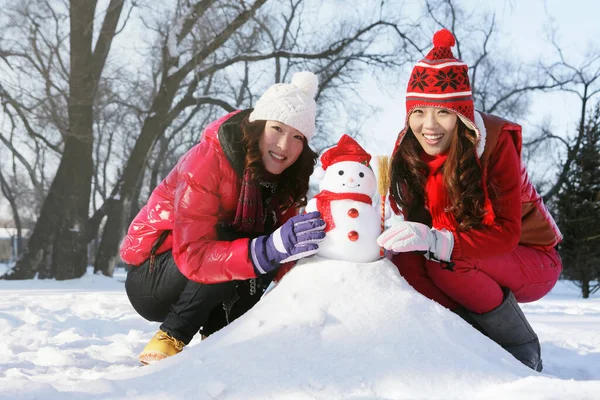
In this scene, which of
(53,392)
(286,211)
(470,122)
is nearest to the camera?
(53,392)

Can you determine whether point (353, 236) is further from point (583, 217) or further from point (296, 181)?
point (583, 217)

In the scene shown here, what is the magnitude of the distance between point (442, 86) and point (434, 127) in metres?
0.17

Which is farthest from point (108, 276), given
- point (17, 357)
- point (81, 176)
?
point (17, 357)

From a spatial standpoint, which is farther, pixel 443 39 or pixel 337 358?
pixel 443 39

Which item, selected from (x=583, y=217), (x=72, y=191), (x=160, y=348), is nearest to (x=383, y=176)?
(x=160, y=348)

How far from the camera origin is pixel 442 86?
2.29 meters

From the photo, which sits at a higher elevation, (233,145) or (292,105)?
(292,105)

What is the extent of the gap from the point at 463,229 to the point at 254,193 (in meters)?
0.93

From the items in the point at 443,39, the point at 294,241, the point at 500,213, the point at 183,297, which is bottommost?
the point at 183,297

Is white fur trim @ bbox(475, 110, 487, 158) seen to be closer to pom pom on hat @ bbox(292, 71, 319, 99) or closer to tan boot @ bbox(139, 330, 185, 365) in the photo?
pom pom on hat @ bbox(292, 71, 319, 99)

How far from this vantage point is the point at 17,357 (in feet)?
9.11

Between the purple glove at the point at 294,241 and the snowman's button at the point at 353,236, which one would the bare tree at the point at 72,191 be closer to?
the purple glove at the point at 294,241

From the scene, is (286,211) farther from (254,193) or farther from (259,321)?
(259,321)

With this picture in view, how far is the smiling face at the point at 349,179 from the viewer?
6.84 ft
